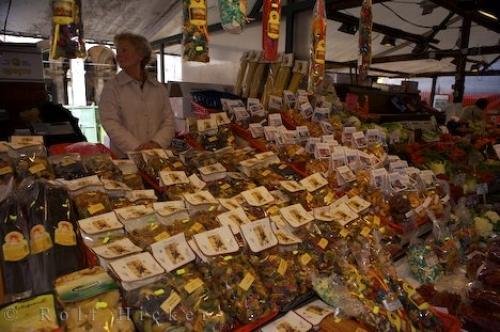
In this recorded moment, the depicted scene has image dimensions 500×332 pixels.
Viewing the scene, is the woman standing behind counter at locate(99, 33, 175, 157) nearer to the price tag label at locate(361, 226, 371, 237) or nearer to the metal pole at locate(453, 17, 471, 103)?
the price tag label at locate(361, 226, 371, 237)

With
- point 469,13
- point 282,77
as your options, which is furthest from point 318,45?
point 469,13

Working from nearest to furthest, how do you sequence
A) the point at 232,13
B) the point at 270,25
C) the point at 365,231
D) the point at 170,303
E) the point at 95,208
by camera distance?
the point at 170,303, the point at 95,208, the point at 365,231, the point at 232,13, the point at 270,25

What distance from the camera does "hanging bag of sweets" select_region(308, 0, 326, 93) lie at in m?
2.21

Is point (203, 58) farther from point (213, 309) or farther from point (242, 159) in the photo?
point (213, 309)

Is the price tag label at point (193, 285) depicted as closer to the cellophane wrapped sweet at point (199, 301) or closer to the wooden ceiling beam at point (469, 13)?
the cellophane wrapped sweet at point (199, 301)

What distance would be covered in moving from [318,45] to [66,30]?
144 centimetres

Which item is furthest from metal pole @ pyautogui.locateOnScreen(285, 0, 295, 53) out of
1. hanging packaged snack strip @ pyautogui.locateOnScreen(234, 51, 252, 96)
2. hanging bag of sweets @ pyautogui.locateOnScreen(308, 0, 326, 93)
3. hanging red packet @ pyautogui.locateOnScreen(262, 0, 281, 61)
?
hanging red packet @ pyautogui.locateOnScreen(262, 0, 281, 61)

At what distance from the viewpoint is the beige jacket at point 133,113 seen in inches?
86.7

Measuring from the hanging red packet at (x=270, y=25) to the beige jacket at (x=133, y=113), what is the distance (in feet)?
2.68

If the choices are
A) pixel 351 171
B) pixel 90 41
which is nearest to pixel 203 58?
pixel 351 171

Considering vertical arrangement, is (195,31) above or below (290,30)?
below

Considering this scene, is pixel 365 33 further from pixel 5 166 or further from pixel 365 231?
pixel 5 166

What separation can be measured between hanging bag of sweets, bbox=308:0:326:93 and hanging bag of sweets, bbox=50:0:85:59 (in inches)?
53.6

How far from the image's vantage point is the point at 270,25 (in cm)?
204
